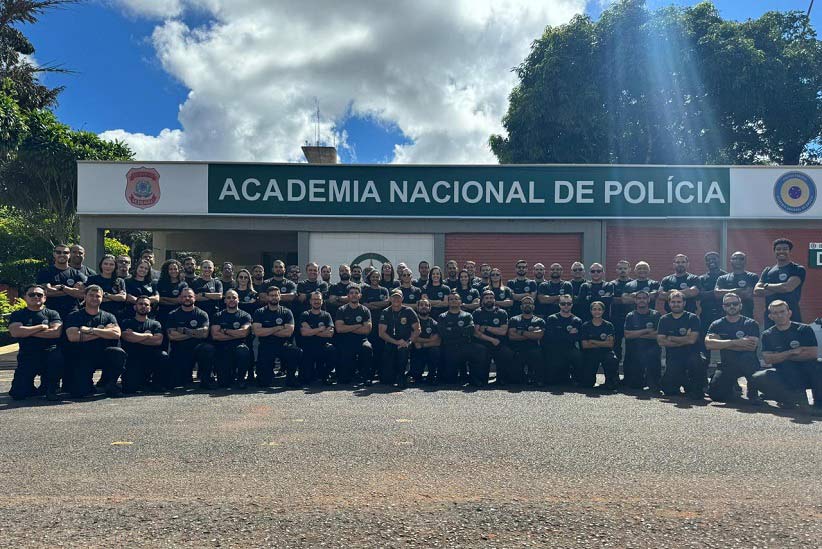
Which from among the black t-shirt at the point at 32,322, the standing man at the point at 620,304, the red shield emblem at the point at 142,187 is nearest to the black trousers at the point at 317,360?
the black t-shirt at the point at 32,322

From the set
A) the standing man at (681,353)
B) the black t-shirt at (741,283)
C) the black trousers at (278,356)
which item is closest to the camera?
the standing man at (681,353)

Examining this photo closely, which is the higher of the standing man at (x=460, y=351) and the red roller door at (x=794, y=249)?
the red roller door at (x=794, y=249)

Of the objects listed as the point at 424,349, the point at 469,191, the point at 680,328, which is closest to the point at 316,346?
the point at 424,349

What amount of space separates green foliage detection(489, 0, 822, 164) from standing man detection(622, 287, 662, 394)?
19122 mm

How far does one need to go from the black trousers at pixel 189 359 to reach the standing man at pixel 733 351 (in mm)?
6821

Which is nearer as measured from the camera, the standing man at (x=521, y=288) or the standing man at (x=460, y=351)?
the standing man at (x=460, y=351)

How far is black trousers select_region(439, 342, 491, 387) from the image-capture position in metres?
8.88

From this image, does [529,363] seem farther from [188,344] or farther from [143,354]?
[143,354]

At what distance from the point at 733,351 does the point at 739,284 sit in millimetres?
2019

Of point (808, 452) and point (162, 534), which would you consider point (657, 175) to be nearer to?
point (808, 452)

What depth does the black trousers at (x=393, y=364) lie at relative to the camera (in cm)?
884

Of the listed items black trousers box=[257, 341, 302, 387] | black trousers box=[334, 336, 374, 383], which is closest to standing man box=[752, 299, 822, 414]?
black trousers box=[334, 336, 374, 383]

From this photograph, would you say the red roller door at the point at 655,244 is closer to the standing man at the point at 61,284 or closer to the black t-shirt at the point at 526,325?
the black t-shirt at the point at 526,325

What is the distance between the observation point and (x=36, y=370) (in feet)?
25.4
